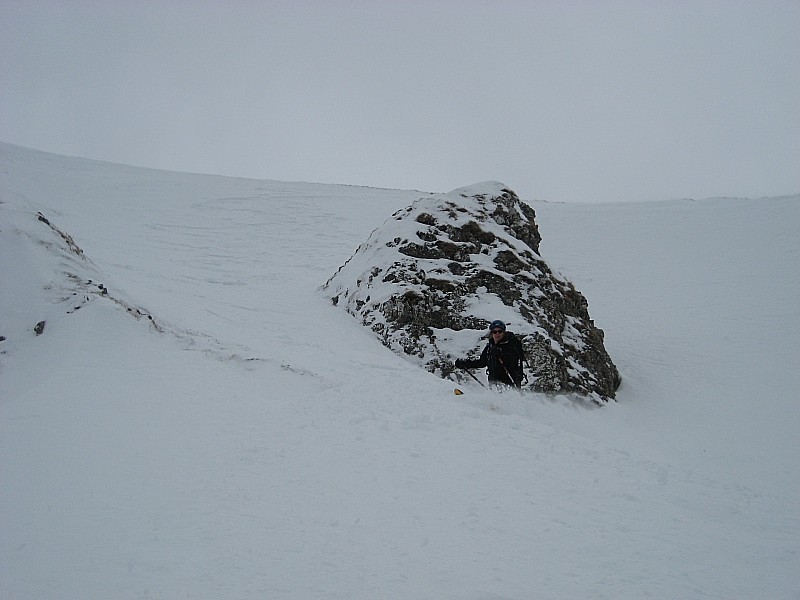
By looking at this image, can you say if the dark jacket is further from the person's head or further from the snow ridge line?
the snow ridge line

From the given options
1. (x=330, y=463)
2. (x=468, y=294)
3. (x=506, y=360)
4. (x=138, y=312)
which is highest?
(x=468, y=294)

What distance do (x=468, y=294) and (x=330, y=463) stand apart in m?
7.22

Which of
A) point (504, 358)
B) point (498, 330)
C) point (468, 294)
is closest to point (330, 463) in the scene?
point (498, 330)

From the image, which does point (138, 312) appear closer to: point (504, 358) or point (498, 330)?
point (498, 330)

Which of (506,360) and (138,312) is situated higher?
(506,360)

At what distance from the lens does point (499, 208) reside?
1394 cm

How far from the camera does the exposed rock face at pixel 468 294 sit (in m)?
10.4

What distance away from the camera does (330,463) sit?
476 cm

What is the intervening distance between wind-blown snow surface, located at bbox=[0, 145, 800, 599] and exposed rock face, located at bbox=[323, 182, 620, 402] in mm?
714

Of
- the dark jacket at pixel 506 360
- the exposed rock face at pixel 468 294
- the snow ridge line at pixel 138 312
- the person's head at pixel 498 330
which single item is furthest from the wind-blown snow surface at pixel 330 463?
the person's head at pixel 498 330

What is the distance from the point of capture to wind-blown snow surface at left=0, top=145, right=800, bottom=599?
10.5 ft

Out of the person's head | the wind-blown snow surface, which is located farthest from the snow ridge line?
the person's head

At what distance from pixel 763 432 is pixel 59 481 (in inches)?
485

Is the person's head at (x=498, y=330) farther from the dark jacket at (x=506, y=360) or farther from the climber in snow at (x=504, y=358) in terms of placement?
the dark jacket at (x=506, y=360)
